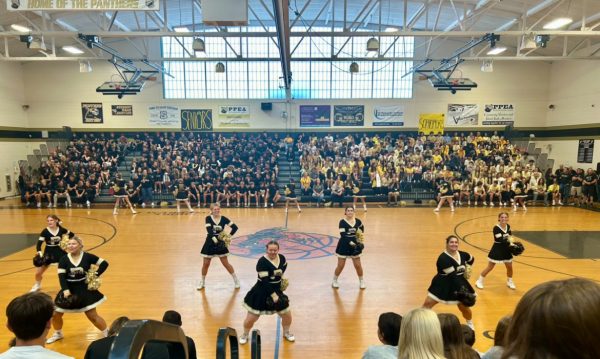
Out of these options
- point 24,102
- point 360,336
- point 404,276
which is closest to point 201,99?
point 24,102

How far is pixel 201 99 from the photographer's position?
25.0 metres

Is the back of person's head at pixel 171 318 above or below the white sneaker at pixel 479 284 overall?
above

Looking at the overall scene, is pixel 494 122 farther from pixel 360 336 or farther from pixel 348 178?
pixel 360 336

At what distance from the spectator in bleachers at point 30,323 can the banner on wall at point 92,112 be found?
25878mm

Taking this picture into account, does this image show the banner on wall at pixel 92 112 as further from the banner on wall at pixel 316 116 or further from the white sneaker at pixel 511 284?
the white sneaker at pixel 511 284

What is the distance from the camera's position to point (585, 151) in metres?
20.7

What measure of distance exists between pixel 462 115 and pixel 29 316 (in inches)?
1050

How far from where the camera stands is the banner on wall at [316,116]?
25.1 meters

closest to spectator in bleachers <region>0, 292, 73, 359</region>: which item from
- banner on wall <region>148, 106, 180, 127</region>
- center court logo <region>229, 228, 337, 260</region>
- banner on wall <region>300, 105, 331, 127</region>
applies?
center court logo <region>229, 228, 337, 260</region>

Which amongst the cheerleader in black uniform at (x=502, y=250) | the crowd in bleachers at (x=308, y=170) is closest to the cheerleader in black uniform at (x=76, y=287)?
the cheerleader in black uniform at (x=502, y=250)

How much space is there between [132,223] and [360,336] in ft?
38.3

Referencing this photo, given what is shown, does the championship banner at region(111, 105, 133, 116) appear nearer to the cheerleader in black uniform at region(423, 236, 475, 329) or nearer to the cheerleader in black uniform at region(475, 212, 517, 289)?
the cheerleader in black uniform at region(475, 212, 517, 289)

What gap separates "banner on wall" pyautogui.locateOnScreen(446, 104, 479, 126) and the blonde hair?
25.2 meters

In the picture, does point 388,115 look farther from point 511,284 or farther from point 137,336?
→ point 137,336
